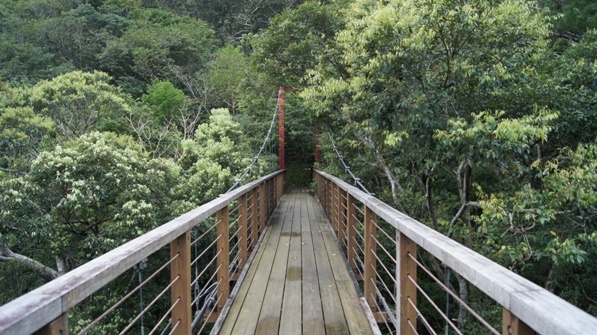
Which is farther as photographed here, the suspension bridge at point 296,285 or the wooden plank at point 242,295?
the wooden plank at point 242,295

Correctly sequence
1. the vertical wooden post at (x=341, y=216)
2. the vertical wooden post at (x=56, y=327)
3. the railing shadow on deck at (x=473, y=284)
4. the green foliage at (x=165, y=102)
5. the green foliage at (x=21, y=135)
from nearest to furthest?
the railing shadow on deck at (x=473, y=284)
the vertical wooden post at (x=56, y=327)
the vertical wooden post at (x=341, y=216)
the green foliage at (x=21, y=135)
the green foliage at (x=165, y=102)

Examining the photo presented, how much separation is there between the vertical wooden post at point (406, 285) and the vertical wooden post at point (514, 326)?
830 millimetres

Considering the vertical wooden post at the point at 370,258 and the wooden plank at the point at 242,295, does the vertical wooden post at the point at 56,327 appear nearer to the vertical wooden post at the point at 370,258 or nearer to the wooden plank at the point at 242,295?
the wooden plank at the point at 242,295

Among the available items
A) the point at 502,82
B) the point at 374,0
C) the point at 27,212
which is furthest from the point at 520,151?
the point at 27,212

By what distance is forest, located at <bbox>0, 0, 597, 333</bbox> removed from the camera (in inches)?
147

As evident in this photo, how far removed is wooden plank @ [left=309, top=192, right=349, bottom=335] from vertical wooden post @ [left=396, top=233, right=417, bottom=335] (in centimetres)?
53

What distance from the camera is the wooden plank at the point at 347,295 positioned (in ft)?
7.16

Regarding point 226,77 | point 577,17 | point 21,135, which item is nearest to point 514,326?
point 577,17

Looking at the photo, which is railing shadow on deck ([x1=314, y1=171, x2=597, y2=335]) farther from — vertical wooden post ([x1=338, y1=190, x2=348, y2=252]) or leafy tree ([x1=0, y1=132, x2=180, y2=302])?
leafy tree ([x1=0, y1=132, x2=180, y2=302])

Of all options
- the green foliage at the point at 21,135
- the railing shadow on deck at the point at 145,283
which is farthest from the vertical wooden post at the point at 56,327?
the green foliage at the point at 21,135

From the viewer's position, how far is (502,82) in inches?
158

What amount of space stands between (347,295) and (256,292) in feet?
2.09

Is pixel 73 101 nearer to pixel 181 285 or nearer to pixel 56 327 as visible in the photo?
pixel 181 285

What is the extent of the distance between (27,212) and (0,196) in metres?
0.41
